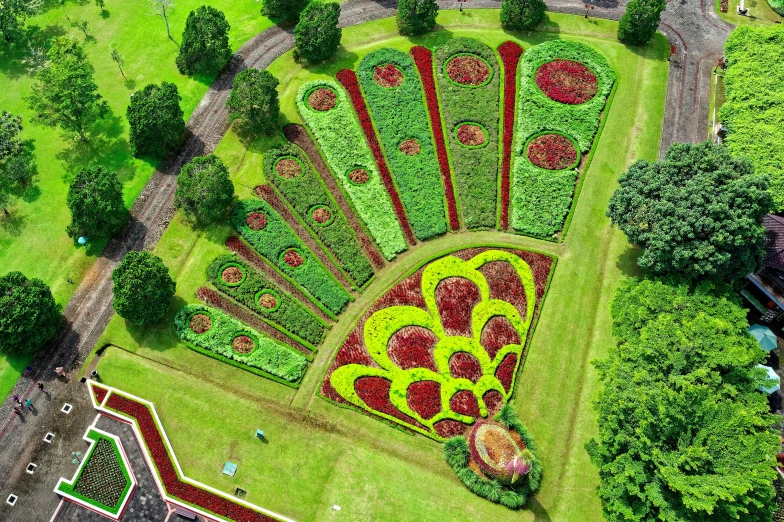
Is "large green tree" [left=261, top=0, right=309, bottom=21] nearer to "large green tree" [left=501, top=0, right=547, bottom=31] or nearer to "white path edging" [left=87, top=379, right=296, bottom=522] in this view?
"large green tree" [left=501, top=0, right=547, bottom=31]

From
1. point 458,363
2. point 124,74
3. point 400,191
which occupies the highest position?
point 400,191

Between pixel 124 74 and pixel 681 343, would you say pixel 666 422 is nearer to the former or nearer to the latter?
pixel 681 343

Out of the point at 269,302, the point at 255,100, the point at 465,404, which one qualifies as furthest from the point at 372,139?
the point at 465,404

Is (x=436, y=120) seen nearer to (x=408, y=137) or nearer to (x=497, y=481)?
(x=408, y=137)

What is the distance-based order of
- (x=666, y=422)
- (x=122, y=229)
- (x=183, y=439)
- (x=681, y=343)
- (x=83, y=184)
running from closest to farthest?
(x=666, y=422) → (x=681, y=343) → (x=183, y=439) → (x=83, y=184) → (x=122, y=229)

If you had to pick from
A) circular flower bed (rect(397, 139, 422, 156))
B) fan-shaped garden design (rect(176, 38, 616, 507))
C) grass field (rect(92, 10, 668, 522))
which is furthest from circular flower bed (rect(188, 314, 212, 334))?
circular flower bed (rect(397, 139, 422, 156))

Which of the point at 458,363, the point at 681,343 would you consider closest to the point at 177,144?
the point at 458,363

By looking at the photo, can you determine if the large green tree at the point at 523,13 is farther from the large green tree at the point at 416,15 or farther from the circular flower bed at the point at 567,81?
the large green tree at the point at 416,15

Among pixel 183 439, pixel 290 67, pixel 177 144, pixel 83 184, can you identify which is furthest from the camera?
pixel 290 67
